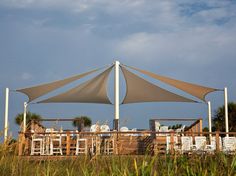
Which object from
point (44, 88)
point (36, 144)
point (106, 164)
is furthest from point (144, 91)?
point (106, 164)

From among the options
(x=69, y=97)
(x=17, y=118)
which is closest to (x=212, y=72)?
(x=69, y=97)

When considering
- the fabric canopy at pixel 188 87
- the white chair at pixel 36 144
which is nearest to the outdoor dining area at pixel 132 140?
the white chair at pixel 36 144

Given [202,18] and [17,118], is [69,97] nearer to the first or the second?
[202,18]

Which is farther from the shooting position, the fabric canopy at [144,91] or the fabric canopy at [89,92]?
the fabric canopy at [89,92]

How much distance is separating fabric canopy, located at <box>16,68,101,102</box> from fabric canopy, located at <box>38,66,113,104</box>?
47 cm

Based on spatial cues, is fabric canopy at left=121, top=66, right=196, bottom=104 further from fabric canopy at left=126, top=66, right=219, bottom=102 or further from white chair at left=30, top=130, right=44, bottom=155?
white chair at left=30, top=130, right=44, bottom=155

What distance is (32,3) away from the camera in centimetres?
1503

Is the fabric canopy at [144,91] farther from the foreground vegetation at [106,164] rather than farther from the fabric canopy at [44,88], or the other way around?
the foreground vegetation at [106,164]

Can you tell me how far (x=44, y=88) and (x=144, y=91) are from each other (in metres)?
2.93

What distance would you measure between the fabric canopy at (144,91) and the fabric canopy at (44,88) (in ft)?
3.55

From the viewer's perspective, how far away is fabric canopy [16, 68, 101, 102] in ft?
40.4

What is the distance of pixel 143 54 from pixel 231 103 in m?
7.95

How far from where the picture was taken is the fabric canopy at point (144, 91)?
12453 mm

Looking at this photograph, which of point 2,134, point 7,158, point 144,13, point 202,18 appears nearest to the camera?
point 2,134
